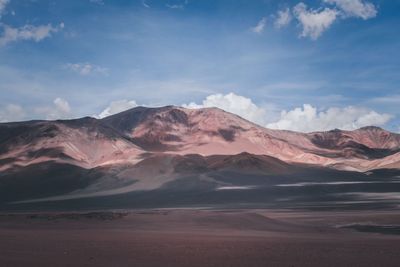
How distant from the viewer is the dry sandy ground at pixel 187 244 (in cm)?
1300

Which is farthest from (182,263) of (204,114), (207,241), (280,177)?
(204,114)

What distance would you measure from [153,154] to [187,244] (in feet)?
288

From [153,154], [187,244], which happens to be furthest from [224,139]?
[187,244]

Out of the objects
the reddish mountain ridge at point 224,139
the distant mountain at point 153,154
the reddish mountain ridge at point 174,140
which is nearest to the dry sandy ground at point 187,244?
the distant mountain at point 153,154

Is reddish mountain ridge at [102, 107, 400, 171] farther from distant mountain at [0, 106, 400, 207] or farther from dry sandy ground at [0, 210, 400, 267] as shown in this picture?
dry sandy ground at [0, 210, 400, 267]

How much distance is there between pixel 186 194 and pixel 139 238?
169 ft

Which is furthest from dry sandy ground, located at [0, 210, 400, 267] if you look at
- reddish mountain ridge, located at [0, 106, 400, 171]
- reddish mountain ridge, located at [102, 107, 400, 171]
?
reddish mountain ridge, located at [102, 107, 400, 171]

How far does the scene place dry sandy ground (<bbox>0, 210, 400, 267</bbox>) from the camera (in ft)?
42.7

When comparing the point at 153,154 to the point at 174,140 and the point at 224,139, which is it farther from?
the point at 224,139

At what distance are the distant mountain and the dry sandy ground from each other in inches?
2094

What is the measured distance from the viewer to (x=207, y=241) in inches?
675

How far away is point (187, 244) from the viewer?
16.4 metres

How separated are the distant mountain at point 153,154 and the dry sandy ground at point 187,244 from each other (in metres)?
53.2

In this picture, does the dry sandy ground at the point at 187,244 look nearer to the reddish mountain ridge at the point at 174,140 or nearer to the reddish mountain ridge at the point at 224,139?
the reddish mountain ridge at the point at 174,140
